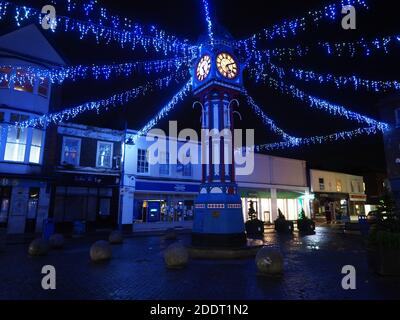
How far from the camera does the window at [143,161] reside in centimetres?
2537

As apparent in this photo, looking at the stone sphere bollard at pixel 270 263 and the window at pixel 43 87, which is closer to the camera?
the stone sphere bollard at pixel 270 263

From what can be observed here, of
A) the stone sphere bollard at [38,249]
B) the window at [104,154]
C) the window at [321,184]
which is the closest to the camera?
the stone sphere bollard at [38,249]

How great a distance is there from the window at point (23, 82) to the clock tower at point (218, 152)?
12.3 m

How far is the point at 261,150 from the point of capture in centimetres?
3394

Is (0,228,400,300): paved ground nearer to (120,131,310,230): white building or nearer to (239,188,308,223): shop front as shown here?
(120,131,310,230): white building

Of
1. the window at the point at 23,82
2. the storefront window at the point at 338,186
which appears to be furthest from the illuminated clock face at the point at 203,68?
the storefront window at the point at 338,186

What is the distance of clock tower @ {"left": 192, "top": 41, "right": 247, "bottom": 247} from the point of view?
1288cm

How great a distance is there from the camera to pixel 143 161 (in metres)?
25.6

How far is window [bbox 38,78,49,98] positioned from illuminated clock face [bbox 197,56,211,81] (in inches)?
483

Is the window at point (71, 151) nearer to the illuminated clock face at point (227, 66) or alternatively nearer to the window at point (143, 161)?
the window at point (143, 161)

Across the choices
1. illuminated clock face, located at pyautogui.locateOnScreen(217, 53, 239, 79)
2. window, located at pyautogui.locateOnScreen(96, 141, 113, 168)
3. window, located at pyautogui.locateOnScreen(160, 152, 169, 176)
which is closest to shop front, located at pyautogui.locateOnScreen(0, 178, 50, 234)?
window, located at pyautogui.locateOnScreen(96, 141, 113, 168)

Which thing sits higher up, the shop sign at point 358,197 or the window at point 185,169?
the window at point 185,169

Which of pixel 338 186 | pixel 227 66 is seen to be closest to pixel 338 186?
pixel 338 186
